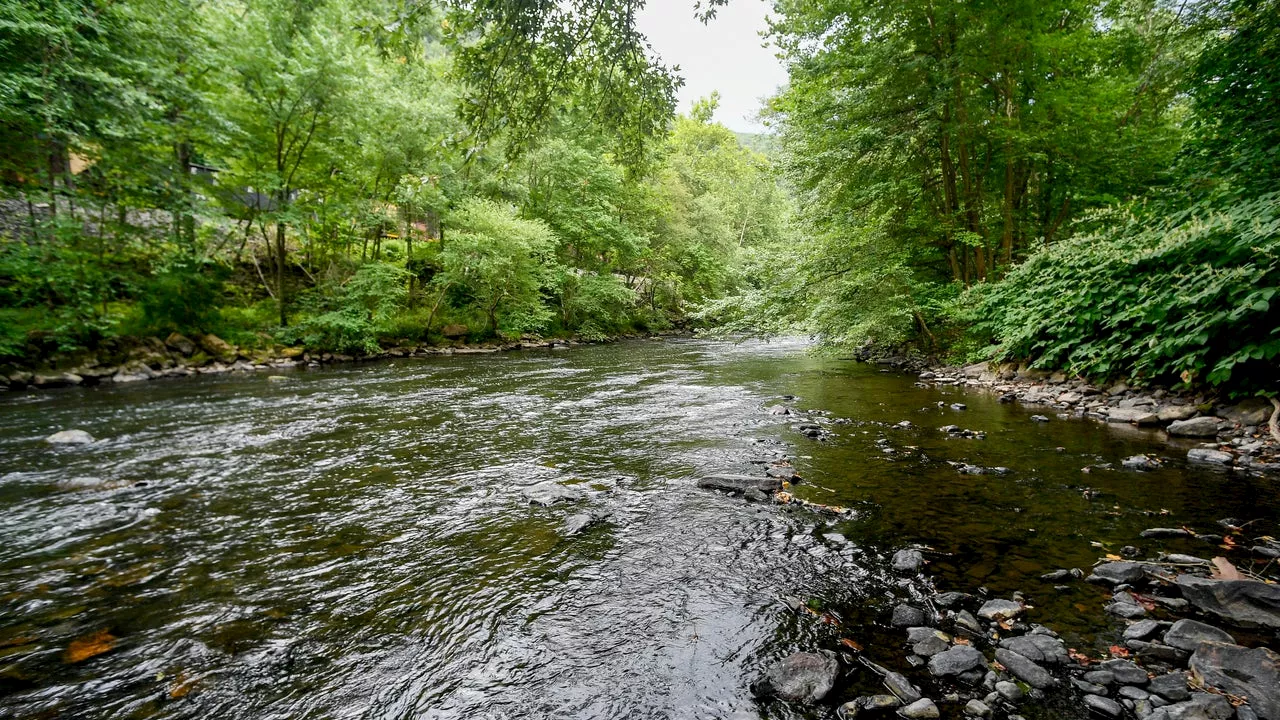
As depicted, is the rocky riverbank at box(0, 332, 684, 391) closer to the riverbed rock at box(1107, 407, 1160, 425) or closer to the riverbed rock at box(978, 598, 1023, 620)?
the riverbed rock at box(978, 598, 1023, 620)

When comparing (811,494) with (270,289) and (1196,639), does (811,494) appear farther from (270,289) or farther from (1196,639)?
(270,289)

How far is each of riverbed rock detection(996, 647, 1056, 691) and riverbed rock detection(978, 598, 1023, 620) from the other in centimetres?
34

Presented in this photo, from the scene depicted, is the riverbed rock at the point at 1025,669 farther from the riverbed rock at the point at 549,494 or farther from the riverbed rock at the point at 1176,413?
the riverbed rock at the point at 1176,413

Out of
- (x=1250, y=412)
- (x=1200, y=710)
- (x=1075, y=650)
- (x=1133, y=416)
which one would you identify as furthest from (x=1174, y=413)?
(x=1200, y=710)

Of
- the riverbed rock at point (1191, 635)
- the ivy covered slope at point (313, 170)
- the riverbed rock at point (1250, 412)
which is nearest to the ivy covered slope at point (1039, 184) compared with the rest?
the riverbed rock at point (1250, 412)

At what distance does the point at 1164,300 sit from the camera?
253 inches

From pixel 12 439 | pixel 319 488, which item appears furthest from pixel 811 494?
pixel 12 439

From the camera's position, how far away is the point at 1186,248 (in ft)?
20.6

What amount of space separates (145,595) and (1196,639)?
5864 mm

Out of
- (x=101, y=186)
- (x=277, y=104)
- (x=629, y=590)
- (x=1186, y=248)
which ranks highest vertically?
(x=277, y=104)

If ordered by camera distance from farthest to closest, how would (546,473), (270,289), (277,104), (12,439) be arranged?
1. (270,289)
2. (277,104)
3. (12,439)
4. (546,473)

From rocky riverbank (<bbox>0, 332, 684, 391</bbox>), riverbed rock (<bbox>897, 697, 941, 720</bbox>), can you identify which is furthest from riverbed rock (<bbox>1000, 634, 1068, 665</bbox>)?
rocky riverbank (<bbox>0, 332, 684, 391</bbox>)

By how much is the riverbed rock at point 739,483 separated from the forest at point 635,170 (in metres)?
3.97

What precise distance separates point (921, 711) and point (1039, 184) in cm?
1633
